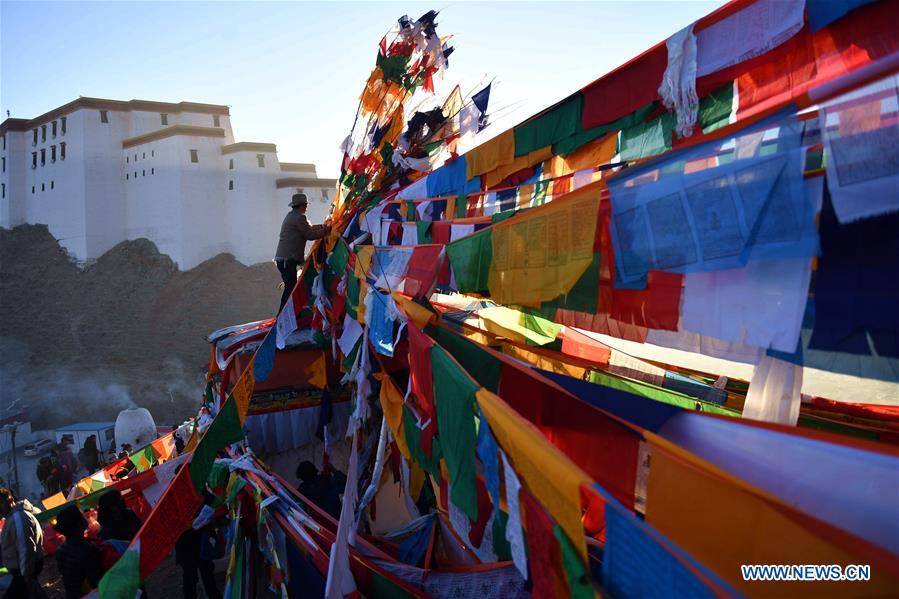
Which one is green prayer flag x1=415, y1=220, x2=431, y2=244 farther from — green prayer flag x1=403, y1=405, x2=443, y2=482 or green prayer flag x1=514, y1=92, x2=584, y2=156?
green prayer flag x1=403, y1=405, x2=443, y2=482

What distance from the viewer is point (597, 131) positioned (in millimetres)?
3494

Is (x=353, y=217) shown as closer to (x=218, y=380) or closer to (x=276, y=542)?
(x=276, y=542)

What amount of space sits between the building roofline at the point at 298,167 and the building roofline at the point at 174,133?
299 cm

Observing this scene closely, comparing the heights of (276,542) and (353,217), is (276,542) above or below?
below

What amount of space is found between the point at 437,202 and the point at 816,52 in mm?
3702

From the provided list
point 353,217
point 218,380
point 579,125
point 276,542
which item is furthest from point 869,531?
point 218,380

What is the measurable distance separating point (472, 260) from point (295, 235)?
403 centimetres

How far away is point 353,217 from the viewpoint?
6.12 m

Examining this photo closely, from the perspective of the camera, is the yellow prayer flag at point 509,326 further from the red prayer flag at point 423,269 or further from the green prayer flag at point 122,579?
the green prayer flag at point 122,579

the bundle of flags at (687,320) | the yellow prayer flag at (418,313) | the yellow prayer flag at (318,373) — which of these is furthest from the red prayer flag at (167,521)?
the yellow prayer flag at (318,373)

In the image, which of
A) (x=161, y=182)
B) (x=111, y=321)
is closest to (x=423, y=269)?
(x=111, y=321)

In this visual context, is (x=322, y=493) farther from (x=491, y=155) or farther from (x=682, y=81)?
(x=682, y=81)

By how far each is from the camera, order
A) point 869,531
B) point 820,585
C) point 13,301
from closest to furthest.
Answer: point 869,531 < point 820,585 < point 13,301

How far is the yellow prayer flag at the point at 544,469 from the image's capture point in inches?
59.5
